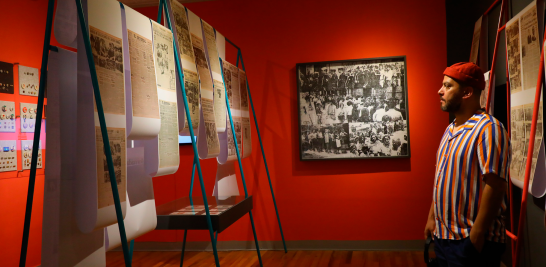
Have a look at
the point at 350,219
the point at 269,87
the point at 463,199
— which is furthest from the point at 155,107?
the point at 350,219

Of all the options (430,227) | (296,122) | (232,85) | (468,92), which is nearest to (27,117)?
(232,85)

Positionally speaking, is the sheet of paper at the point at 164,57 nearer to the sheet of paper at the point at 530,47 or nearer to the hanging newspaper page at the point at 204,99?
the hanging newspaper page at the point at 204,99

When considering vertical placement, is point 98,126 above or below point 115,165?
above

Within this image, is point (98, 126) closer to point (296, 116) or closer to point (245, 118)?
point (245, 118)

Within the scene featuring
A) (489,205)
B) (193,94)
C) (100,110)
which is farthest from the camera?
(193,94)

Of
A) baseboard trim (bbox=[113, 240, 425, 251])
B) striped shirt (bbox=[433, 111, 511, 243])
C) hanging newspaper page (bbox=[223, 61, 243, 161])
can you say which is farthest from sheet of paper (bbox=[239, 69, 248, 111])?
striped shirt (bbox=[433, 111, 511, 243])

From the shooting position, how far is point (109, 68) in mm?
1742

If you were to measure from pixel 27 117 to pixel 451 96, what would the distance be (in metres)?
3.58

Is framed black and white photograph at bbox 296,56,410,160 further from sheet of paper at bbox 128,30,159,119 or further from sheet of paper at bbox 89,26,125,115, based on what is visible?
sheet of paper at bbox 89,26,125,115

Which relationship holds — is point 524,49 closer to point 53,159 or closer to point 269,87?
point 53,159

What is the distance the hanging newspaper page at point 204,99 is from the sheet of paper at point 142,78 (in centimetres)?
58

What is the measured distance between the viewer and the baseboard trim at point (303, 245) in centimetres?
415

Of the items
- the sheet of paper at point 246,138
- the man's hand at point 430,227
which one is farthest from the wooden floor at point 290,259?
the man's hand at point 430,227

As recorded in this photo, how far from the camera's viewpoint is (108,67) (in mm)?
1737
